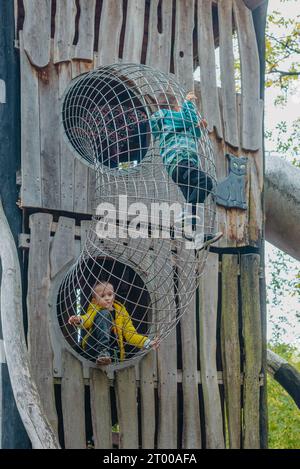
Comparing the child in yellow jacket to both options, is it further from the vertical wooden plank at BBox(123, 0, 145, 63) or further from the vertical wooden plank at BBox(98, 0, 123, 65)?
the vertical wooden plank at BBox(123, 0, 145, 63)

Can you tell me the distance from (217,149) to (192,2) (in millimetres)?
1659

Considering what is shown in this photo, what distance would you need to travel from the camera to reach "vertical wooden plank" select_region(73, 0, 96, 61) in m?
12.3

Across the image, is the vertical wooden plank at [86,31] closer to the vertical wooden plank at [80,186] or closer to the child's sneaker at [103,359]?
the vertical wooden plank at [80,186]

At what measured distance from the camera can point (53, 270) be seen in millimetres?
11438

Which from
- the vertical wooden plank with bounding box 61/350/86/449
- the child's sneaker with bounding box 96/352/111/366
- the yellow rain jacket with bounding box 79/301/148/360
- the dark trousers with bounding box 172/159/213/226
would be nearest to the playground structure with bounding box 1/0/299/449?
the vertical wooden plank with bounding box 61/350/86/449

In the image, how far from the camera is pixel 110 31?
12.5 m

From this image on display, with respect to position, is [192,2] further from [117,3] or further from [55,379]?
[55,379]

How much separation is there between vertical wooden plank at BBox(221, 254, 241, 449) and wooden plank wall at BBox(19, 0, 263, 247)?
0.99 ft

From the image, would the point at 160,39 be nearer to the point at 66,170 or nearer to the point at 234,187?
the point at 234,187

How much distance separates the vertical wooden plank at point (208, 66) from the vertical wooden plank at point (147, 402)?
266 cm

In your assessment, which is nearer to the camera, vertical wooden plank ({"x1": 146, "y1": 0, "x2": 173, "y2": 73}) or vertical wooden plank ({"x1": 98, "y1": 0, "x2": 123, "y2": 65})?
vertical wooden plank ({"x1": 98, "y1": 0, "x2": 123, "y2": 65})

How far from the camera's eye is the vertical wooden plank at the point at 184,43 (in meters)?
12.8

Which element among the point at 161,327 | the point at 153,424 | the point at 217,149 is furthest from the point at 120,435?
the point at 217,149

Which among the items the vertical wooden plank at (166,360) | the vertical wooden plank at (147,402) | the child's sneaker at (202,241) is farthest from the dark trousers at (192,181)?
the vertical wooden plank at (147,402)
